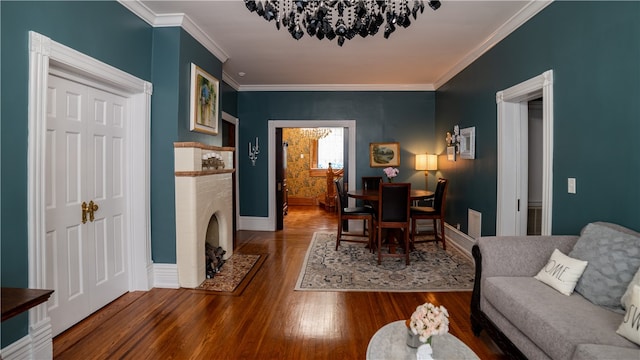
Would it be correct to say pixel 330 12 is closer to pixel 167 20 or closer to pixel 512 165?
pixel 167 20

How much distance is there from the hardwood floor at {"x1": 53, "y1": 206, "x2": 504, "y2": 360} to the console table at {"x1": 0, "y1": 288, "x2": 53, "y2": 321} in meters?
0.88

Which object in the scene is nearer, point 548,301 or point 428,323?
point 428,323

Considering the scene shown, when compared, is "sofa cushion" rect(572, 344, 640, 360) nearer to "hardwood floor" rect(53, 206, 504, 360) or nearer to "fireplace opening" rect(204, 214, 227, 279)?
"hardwood floor" rect(53, 206, 504, 360)

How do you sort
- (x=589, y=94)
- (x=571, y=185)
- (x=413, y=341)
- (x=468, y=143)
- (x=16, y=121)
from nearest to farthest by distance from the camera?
(x=413, y=341), (x=16, y=121), (x=589, y=94), (x=571, y=185), (x=468, y=143)

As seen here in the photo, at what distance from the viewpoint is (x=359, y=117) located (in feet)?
20.7

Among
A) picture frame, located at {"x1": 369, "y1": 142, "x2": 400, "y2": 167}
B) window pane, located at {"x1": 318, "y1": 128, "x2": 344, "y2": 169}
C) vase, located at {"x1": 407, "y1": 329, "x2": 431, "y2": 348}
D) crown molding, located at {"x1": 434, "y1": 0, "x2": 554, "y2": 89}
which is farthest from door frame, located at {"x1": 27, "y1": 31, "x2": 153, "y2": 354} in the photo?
window pane, located at {"x1": 318, "y1": 128, "x2": 344, "y2": 169}

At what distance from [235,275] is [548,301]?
2972 mm

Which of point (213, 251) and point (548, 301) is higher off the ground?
point (548, 301)

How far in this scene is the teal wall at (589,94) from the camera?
208cm

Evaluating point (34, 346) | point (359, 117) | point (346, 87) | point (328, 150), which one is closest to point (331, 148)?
point (328, 150)

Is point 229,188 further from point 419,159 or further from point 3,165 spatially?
point 419,159

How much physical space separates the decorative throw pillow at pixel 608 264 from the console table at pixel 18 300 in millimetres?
2816

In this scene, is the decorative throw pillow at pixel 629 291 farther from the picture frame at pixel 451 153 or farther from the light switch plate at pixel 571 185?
the picture frame at pixel 451 153

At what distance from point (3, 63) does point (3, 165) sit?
0.57 metres
